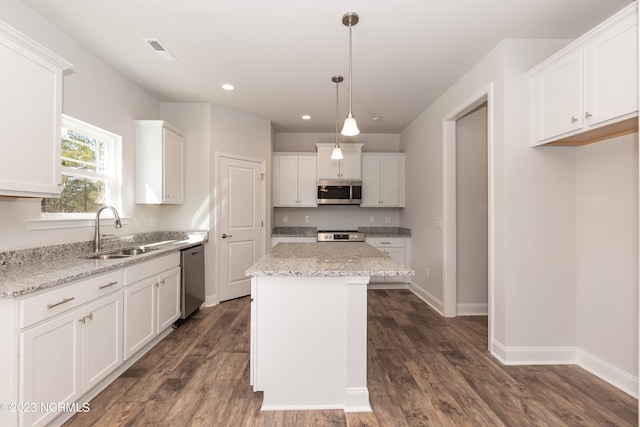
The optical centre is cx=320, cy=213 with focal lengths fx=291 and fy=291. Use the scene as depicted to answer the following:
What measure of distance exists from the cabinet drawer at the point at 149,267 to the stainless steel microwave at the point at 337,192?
2.48m

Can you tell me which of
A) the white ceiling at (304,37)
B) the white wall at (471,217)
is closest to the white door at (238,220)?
the white ceiling at (304,37)

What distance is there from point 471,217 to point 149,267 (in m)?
3.45

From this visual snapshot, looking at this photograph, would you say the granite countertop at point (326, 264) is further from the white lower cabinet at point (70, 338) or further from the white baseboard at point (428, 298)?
the white baseboard at point (428, 298)

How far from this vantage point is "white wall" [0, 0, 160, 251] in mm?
1921

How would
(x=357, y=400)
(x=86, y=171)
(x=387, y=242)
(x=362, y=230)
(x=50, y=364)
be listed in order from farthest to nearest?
(x=362, y=230) → (x=387, y=242) → (x=86, y=171) → (x=357, y=400) → (x=50, y=364)

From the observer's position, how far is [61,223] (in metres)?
2.25

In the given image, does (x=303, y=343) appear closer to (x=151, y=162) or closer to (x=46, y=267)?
(x=46, y=267)

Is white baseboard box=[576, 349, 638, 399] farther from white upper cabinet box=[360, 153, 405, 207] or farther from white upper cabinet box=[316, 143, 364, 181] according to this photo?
white upper cabinet box=[316, 143, 364, 181]

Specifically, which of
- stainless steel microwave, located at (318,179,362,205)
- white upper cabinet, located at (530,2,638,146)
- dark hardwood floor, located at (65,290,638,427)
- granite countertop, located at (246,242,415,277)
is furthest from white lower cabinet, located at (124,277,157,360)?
white upper cabinet, located at (530,2,638,146)

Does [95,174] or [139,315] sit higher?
[95,174]

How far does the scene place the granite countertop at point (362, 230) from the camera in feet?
15.3

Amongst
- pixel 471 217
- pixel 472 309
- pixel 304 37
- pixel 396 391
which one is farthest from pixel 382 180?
pixel 396 391

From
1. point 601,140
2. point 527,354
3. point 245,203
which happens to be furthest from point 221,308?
point 601,140

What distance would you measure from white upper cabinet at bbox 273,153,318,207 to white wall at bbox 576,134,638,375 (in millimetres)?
3391
